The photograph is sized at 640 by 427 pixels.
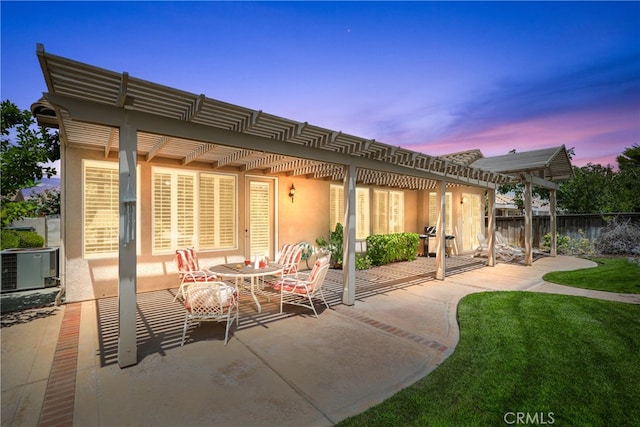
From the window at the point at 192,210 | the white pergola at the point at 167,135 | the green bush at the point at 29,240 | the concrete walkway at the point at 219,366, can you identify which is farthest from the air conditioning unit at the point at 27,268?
the green bush at the point at 29,240

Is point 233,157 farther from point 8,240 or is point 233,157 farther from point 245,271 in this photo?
point 8,240

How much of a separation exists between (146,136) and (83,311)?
3.68m

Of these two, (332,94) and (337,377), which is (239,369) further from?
(332,94)

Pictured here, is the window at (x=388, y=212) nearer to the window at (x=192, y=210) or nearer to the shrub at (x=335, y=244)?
the shrub at (x=335, y=244)

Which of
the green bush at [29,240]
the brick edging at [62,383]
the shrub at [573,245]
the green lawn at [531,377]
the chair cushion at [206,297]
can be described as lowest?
the green lawn at [531,377]

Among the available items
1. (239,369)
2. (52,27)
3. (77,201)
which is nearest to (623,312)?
(239,369)

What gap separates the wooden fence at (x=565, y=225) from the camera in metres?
13.8

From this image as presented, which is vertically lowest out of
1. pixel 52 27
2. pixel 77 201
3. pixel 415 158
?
→ pixel 77 201

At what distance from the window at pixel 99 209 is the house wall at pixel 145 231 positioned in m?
0.10

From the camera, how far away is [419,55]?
34.8 feet

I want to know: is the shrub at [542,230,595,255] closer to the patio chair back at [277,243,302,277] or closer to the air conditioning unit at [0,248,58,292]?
the patio chair back at [277,243,302,277]

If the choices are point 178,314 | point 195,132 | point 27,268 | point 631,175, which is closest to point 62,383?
point 178,314

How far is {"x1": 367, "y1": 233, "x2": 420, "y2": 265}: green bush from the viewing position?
11.2m

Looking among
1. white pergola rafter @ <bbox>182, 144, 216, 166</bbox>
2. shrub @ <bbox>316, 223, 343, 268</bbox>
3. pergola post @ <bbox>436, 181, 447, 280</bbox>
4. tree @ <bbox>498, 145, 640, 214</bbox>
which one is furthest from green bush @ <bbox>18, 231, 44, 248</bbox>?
tree @ <bbox>498, 145, 640, 214</bbox>
